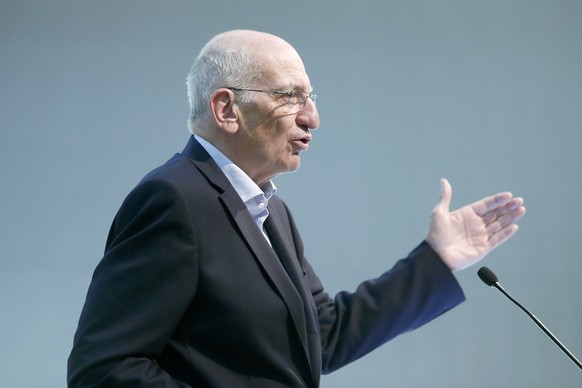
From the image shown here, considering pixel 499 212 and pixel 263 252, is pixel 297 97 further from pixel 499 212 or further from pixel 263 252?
pixel 499 212

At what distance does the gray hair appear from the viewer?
5.86 feet

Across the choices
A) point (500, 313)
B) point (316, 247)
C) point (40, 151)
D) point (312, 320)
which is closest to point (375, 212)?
point (316, 247)

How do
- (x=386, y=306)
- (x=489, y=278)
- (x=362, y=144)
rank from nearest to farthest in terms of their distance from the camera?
(x=489, y=278) < (x=386, y=306) < (x=362, y=144)

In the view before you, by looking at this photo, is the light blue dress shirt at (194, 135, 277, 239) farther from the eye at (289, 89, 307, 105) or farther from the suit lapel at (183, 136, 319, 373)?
Result: the eye at (289, 89, 307, 105)

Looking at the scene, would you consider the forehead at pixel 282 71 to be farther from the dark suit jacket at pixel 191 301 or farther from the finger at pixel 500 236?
the finger at pixel 500 236

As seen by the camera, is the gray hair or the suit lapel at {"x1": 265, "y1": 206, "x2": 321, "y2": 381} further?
the gray hair

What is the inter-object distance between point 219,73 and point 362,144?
171cm

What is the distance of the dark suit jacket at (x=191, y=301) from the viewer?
4.86ft

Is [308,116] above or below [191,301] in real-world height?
above

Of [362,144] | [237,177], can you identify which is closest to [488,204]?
[237,177]

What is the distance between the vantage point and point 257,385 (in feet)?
5.09

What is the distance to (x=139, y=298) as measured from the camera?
1.50 m

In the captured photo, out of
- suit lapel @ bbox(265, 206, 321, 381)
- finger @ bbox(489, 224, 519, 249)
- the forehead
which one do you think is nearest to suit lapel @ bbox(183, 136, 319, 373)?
suit lapel @ bbox(265, 206, 321, 381)

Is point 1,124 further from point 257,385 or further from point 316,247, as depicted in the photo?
point 257,385
